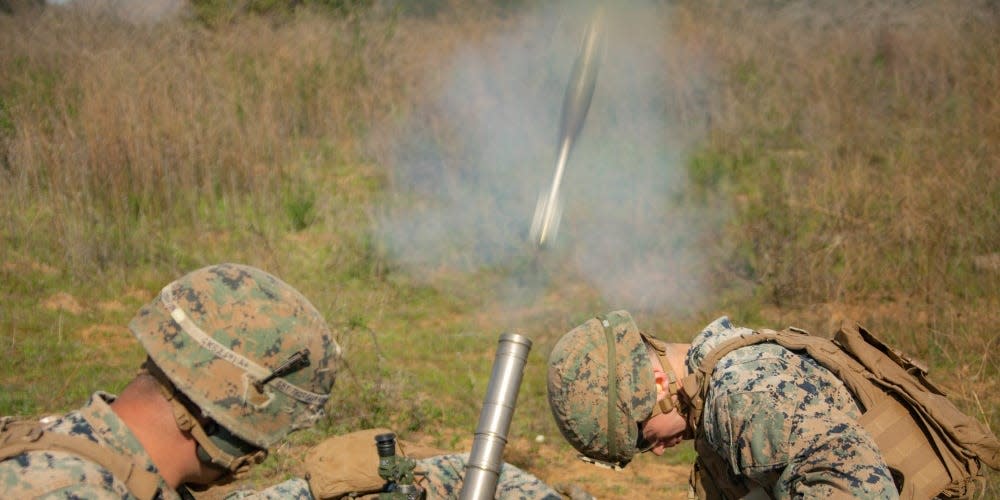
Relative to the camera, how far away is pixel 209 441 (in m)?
2.73

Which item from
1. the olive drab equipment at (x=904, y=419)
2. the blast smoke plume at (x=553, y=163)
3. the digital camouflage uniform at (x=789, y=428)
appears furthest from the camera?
the blast smoke plume at (x=553, y=163)

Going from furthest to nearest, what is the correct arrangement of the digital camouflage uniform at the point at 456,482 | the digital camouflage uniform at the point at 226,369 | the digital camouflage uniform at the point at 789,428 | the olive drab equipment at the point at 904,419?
the digital camouflage uniform at the point at 456,482 → the olive drab equipment at the point at 904,419 → the digital camouflage uniform at the point at 789,428 → the digital camouflage uniform at the point at 226,369

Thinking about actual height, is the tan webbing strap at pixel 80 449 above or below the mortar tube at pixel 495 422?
above

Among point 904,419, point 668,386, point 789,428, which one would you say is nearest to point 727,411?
point 789,428

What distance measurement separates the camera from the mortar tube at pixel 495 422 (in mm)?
3441

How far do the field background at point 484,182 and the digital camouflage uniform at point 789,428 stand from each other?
2.75m

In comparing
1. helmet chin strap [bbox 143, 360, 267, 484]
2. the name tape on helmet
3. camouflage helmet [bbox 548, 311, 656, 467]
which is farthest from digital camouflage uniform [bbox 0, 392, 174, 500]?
camouflage helmet [bbox 548, 311, 656, 467]

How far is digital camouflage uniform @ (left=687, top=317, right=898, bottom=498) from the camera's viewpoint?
3.01 metres

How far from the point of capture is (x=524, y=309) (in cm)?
860

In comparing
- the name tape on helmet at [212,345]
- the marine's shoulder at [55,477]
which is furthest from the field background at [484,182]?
the marine's shoulder at [55,477]

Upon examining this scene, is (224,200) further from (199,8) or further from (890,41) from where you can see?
(890,41)

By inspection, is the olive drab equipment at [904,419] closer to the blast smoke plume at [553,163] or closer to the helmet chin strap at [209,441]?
the helmet chin strap at [209,441]

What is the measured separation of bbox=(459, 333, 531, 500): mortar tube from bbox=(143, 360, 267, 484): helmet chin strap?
868 mm

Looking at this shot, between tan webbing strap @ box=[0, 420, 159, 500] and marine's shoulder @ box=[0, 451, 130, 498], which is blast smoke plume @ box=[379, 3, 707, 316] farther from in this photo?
marine's shoulder @ box=[0, 451, 130, 498]
